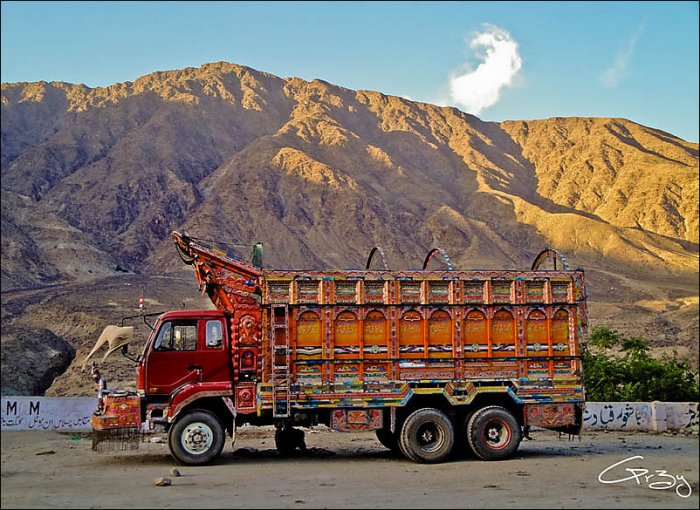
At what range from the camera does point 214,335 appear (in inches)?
567

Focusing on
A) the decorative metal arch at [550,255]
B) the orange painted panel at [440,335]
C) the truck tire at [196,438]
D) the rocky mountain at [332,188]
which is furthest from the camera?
the rocky mountain at [332,188]

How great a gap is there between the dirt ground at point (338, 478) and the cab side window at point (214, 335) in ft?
7.37

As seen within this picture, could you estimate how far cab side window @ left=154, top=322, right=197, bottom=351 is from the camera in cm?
1423

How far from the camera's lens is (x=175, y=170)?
93.2 meters

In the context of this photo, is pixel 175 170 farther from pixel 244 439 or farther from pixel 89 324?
pixel 244 439

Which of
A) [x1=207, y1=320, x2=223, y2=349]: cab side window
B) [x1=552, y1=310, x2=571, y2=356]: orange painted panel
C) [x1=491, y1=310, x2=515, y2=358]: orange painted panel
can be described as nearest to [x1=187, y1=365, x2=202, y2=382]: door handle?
[x1=207, y1=320, x2=223, y2=349]: cab side window

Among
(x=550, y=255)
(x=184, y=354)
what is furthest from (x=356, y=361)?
(x=550, y=255)

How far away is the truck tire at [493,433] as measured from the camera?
14555mm

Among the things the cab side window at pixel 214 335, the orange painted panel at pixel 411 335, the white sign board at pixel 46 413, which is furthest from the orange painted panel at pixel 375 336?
the white sign board at pixel 46 413

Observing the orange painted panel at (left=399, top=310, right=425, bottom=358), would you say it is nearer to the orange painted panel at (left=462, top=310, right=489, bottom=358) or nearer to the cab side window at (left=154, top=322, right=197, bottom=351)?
the orange painted panel at (left=462, top=310, right=489, bottom=358)

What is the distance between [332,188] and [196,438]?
74.4 meters

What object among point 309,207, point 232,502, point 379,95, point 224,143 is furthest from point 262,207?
point 232,502

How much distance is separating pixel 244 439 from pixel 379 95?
12086 centimetres

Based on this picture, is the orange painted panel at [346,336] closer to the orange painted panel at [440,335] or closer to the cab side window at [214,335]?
the orange painted panel at [440,335]
